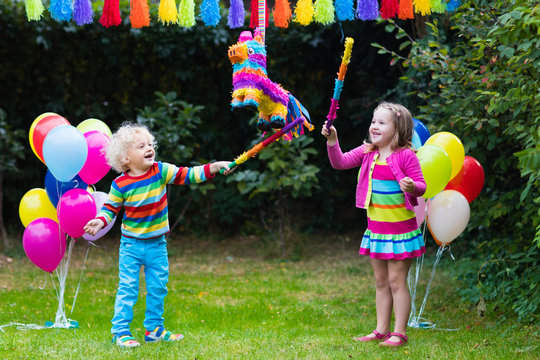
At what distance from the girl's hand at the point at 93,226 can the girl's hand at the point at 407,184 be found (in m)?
1.48

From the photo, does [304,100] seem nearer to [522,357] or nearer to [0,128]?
[0,128]

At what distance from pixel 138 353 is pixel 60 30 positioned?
452cm

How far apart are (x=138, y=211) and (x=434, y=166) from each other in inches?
60.4

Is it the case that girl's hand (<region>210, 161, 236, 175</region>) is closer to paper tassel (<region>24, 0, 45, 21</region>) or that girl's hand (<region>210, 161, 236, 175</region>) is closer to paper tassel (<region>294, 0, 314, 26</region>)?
paper tassel (<region>294, 0, 314, 26</region>)

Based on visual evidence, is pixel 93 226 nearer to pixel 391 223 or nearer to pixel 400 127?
pixel 391 223

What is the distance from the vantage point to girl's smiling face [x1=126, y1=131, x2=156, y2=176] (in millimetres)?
3178

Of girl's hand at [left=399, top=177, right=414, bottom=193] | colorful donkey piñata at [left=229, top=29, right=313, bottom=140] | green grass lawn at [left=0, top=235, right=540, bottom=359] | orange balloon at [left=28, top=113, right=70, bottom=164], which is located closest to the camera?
colorful donkey piñata at [left=229, top=29, right=313, bottom=140]

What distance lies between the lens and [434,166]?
3262 millimetres

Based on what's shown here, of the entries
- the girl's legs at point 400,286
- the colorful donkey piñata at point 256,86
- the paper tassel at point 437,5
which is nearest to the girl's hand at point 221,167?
the colorful donkey piñata at point 256,86

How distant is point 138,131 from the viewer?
3244mm

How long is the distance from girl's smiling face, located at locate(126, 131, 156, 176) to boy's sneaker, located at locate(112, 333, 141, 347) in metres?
0.83

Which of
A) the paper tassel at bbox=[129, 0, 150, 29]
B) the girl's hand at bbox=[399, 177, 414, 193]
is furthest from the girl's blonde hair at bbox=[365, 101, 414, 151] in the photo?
the paper tassel at bbox=[129, 0, 150, 29]

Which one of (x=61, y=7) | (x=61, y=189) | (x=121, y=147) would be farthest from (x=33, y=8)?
(x=61, y=189)

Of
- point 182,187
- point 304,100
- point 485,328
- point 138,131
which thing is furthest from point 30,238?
point 304,100
